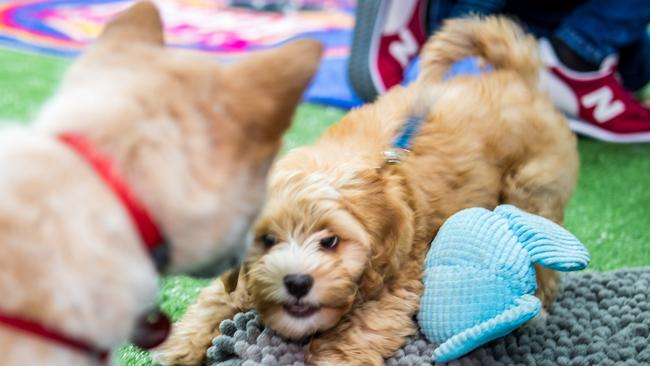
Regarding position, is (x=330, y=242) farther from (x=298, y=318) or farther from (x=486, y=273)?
(x=486, y=273)

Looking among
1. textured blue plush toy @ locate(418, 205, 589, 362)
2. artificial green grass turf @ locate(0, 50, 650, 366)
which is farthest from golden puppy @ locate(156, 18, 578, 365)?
artificial green grass turf @ locate(0, 50, 650, 366)

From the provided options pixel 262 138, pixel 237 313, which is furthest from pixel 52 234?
pixel 237 313

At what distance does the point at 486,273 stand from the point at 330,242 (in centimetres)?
40

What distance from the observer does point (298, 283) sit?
67.0 inches

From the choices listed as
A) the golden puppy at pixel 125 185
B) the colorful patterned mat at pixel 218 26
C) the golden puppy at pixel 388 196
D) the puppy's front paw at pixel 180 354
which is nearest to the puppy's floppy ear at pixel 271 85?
the golden puppy at pixel 125 185

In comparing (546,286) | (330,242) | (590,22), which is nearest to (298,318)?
(330,242)

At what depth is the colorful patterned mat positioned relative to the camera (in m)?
5.07

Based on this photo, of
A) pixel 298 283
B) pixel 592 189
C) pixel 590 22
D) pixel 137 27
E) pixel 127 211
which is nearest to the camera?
pixel 127 211

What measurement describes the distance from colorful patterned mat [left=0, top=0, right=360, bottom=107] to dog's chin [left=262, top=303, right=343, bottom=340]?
8.21ft

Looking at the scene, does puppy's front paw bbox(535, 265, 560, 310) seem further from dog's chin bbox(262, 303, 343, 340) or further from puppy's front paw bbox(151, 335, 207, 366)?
puppy's front paw bbox(151, 335, 207, 366)

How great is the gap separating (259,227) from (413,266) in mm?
510

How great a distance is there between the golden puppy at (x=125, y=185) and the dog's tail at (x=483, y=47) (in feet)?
4.80

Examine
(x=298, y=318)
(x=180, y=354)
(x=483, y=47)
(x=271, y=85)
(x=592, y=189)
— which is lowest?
(x=592, y=189)

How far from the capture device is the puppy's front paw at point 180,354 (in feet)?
6.16
